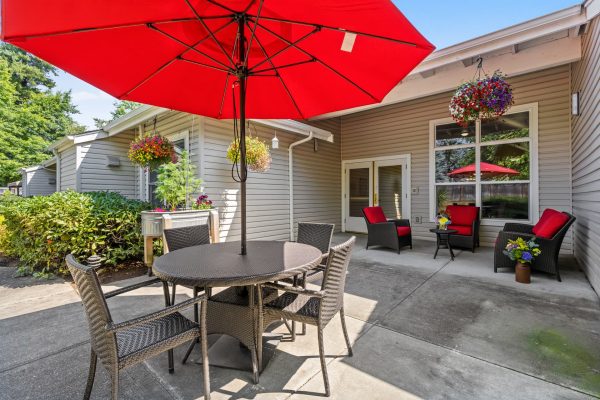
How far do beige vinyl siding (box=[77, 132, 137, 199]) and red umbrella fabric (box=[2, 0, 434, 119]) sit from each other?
5029 millimetres

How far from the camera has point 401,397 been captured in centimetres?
163

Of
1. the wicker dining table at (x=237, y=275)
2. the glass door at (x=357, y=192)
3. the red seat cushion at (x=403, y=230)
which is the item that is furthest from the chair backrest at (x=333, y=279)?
the glass door at (x=357, y=192)

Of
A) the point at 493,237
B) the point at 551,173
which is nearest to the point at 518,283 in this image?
the point at 493,237

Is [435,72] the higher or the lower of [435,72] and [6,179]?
the higher

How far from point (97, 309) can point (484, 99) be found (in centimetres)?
482

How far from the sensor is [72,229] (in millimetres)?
3881

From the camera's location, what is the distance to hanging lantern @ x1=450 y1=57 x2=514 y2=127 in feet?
12.8

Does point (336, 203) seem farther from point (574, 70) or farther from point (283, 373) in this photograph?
point (283, 373)

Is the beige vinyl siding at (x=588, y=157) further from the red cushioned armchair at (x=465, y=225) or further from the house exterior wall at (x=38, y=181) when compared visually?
the house exterior wall at (x=38, y=181)

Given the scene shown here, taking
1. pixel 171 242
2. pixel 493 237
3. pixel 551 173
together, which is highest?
pixel 551 173

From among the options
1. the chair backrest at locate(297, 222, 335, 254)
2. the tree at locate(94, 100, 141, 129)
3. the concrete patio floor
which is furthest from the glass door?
the tree at locate(94, 100, 141, 129)

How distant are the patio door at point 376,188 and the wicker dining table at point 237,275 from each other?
5435mm

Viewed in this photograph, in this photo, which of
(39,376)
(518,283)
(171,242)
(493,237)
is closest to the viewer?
(39,376)

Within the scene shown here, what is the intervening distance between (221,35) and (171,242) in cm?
180
